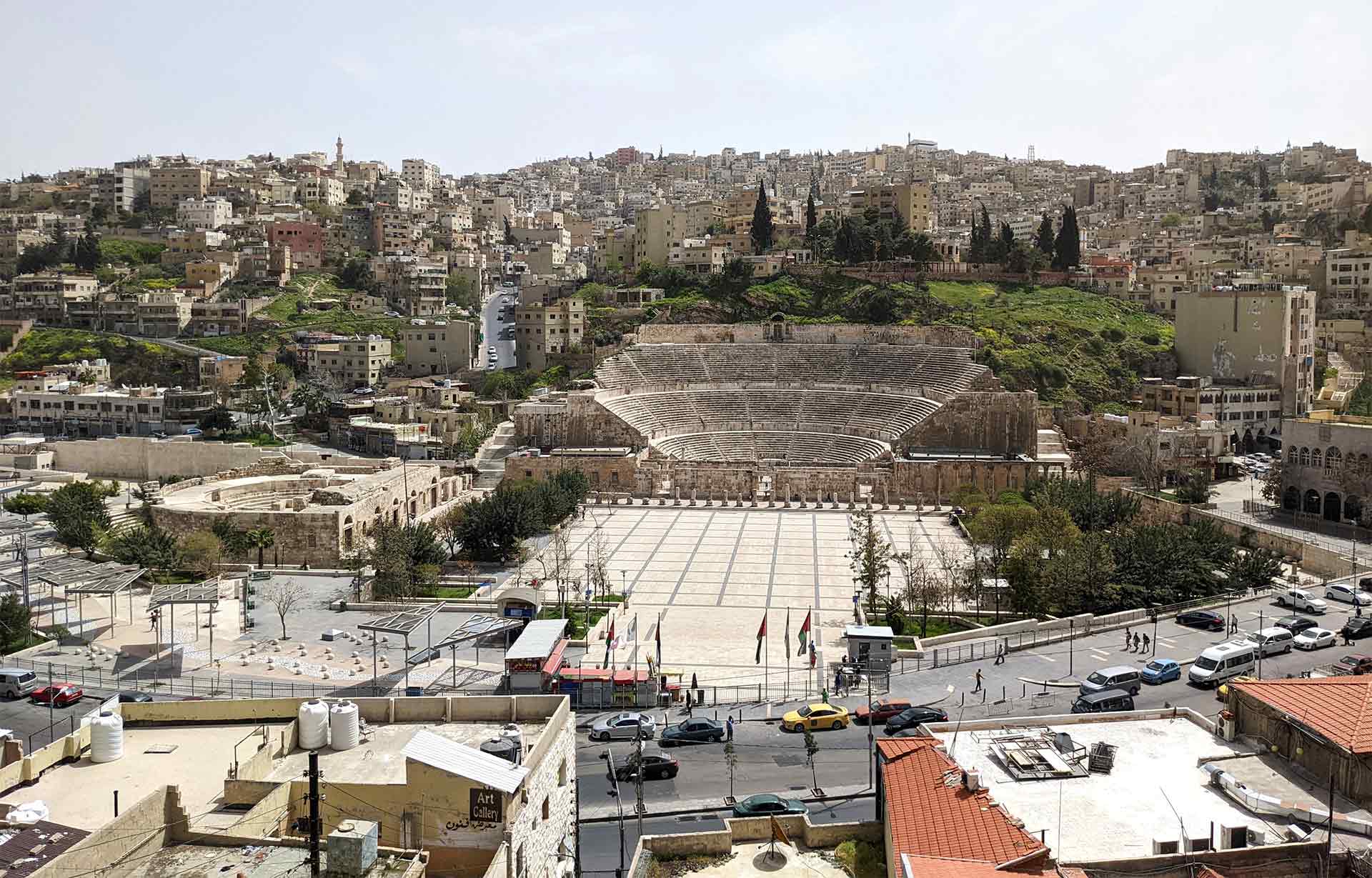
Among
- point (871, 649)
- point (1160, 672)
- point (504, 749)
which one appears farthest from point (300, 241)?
point (504, 749)

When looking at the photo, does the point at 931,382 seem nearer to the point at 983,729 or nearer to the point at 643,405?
the point at 643,405

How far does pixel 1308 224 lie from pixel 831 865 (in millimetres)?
92882

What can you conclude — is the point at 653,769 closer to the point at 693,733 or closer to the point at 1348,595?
the point at 693,733

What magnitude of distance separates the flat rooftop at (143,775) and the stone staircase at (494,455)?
1321 inches

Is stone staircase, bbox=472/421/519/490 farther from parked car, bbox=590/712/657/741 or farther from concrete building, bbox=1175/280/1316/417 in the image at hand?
concrete building, bbox=1175/280/1316/417

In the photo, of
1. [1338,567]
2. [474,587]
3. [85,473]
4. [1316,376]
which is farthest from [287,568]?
[1316,376]

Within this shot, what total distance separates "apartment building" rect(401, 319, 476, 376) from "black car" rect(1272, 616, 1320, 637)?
162 feet

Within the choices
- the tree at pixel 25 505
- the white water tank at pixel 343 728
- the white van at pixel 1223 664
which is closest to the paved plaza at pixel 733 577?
the white van at pixel 1223 664

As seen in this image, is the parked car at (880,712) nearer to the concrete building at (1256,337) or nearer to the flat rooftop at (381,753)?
the flat rooftop at (381,753)

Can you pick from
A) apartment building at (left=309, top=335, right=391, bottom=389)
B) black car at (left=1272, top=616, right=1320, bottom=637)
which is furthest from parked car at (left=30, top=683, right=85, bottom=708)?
apartment building at (left=309, top=335, right=391, bottom=389)

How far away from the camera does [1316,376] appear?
61312 mm

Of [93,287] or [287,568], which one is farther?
[93,287]

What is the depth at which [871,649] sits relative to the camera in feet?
76.3

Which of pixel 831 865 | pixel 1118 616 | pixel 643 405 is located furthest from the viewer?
pixel 643 405
